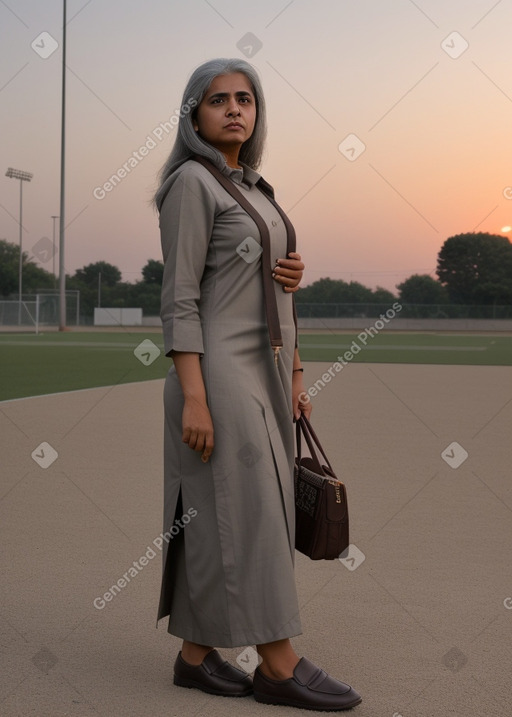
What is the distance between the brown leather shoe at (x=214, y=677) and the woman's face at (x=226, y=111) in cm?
180

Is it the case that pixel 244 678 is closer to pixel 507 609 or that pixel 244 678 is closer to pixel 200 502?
pixel 200 502

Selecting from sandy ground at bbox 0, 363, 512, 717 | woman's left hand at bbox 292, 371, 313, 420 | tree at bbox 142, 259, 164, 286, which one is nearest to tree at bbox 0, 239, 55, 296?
tree at bbox 142, 259, 164, 286

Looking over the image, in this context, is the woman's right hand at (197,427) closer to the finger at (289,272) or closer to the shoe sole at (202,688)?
the finger at (289,272)

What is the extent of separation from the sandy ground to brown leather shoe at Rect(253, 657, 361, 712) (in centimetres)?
5

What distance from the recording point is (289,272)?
11.4ft

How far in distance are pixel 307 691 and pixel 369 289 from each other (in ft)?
271

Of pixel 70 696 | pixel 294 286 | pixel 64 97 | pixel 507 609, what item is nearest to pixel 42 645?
pixel 70 696

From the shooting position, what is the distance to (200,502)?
3377 millimetres

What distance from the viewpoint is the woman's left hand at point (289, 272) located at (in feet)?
11.3

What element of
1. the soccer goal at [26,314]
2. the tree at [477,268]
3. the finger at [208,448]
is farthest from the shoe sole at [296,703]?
the tree at [477,268]

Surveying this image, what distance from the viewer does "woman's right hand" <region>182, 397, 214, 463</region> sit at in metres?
3.29

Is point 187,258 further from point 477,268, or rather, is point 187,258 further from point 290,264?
point 477,268

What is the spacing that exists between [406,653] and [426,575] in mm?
1159

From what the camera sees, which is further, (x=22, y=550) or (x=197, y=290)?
(x=22, y=550)
